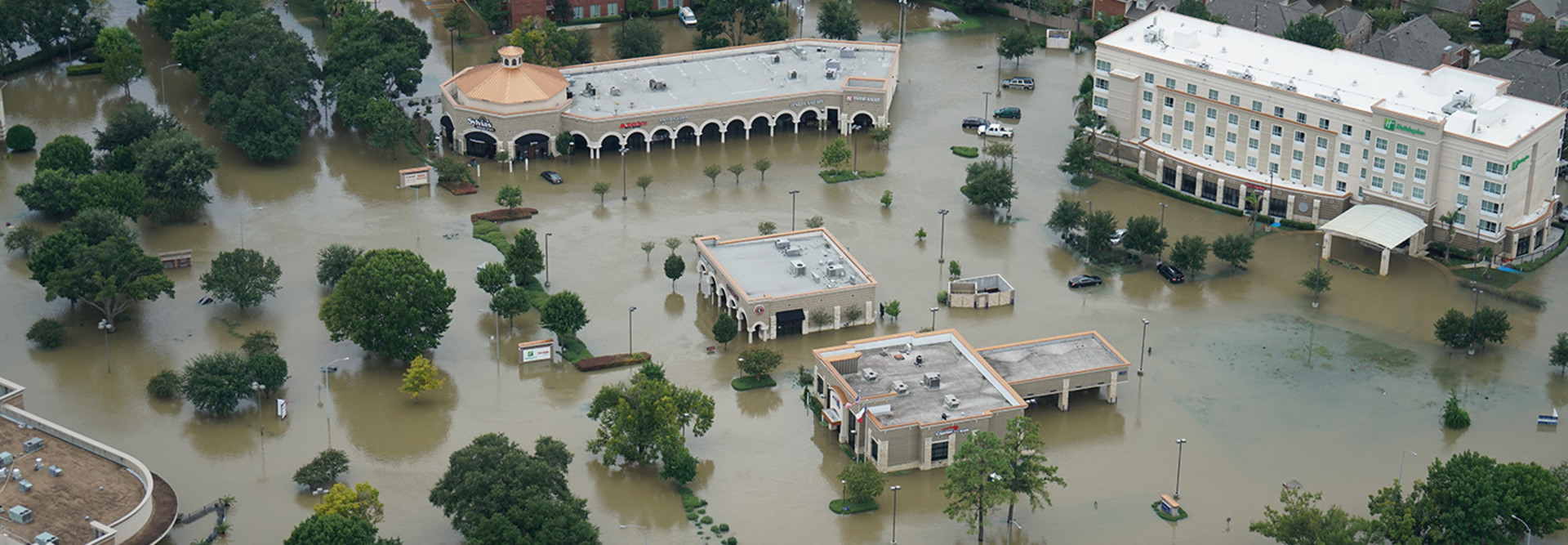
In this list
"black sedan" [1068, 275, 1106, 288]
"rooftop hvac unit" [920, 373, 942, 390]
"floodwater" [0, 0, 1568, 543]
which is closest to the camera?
"floodwater" [0, 0, 1568, 543]

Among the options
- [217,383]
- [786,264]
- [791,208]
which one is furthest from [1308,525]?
[217,383]

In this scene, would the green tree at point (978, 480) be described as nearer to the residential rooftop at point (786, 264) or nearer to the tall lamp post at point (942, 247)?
the residential rooftop at point (786, 264)

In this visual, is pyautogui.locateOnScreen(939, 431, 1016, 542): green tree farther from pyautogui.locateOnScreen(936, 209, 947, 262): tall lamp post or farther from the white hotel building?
the white hotel building

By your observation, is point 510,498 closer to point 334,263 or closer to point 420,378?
point 420,378

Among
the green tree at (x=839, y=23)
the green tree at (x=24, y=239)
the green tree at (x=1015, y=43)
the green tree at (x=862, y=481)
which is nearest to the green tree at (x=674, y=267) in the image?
the green tree at (x=862, y=481)

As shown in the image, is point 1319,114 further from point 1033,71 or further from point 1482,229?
point 1033,71

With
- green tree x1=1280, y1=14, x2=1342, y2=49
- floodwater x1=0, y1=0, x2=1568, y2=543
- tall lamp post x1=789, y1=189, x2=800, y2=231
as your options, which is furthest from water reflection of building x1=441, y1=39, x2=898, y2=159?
green tree x1=1280, y1=14, x2=1342, y2=49
